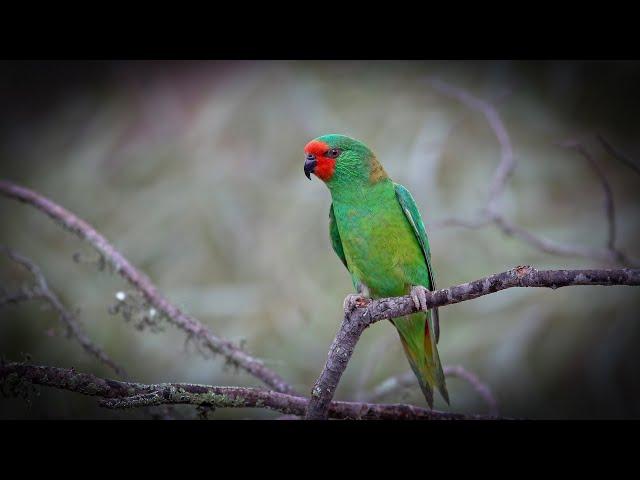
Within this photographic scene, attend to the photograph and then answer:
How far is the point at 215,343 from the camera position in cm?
246

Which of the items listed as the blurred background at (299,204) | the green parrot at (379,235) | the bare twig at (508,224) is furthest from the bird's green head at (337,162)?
the blurred background at (299,204)

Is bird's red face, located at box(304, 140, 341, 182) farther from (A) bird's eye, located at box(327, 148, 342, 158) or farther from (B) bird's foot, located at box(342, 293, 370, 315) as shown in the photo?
(B) bird's foot, located at box(342, 293, 370, 315)

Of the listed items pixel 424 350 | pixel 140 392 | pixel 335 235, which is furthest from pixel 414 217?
pixel 140 392

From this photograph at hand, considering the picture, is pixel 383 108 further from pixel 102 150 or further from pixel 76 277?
pixel 76 277

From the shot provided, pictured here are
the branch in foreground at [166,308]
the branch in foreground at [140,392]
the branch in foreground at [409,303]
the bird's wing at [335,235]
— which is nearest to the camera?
the branch in foreground at [409,303]

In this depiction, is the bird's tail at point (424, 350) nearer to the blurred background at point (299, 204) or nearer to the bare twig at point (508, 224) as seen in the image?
the bare twig at point (508, 224)

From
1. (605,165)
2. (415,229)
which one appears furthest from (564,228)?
(415,229)

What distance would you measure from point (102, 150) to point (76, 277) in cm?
84

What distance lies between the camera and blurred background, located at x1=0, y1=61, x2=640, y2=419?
3525mm

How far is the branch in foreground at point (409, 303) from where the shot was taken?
5.31ft

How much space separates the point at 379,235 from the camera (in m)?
2.59

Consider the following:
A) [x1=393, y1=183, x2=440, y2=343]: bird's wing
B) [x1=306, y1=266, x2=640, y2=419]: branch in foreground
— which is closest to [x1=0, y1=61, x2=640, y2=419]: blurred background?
[x1=393, y1=183, x2=440, y2=343]: bird's wing
